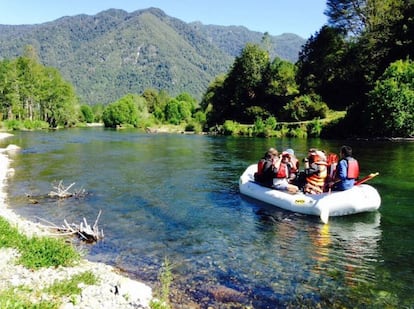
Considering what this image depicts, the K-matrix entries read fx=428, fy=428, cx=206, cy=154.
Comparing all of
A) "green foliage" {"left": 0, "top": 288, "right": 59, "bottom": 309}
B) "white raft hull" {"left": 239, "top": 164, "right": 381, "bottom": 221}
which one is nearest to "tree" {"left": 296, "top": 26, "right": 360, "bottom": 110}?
"white raft hull" {"left": 239, "top": 164, "right": 381, "bottom": 221}

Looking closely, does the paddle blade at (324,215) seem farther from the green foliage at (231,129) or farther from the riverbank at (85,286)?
the green foliage at (231,129)

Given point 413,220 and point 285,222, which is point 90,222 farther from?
point 413,220

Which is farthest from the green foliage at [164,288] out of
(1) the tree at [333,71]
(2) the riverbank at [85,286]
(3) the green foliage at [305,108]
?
(1) the tree at [333,71]

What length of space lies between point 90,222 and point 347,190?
8.40 m

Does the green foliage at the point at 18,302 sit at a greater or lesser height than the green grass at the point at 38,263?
greater

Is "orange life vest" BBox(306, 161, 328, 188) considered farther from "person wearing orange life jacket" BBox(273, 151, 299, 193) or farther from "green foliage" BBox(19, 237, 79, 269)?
"green foliage" BBox(19, 237, 79, 269)

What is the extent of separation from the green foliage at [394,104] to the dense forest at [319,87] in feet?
0.33

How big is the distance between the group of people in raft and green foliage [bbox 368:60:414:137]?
33.5 meters

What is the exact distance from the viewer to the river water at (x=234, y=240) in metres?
8.34

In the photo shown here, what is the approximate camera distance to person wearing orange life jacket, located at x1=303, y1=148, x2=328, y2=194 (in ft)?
48.4

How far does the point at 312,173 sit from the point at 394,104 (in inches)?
1377

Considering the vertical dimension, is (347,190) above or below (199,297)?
above

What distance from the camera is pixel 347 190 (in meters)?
14.1

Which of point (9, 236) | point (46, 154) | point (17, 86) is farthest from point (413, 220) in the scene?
point (17, 86)
